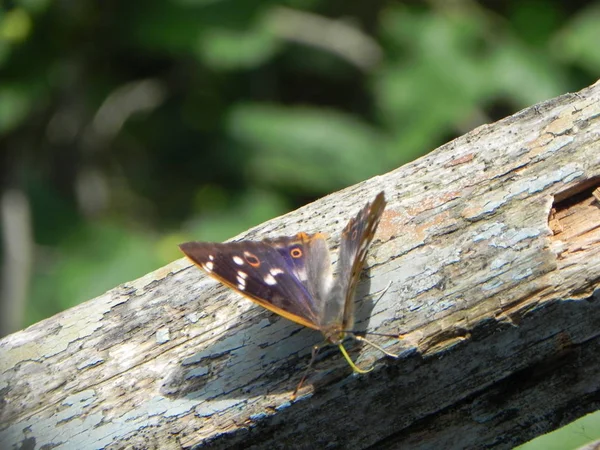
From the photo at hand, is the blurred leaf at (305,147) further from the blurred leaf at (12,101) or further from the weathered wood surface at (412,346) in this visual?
the weathered wood surface at (412,346)

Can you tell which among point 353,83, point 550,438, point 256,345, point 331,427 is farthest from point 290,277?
point 353,83

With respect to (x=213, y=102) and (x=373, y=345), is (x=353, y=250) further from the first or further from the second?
(x=213, y=102)

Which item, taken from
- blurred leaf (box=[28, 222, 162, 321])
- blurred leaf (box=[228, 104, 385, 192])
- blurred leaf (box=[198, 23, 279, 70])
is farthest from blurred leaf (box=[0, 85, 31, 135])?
blurred leaf (box=[228, 104, 385, 192])

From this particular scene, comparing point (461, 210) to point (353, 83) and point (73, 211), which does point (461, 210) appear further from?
point (353, 83)

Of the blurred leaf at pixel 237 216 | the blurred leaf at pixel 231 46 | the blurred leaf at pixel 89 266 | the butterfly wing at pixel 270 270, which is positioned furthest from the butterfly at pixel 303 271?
the blurred leaf at pixel 231 46

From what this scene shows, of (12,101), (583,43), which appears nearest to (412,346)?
(12,101)
